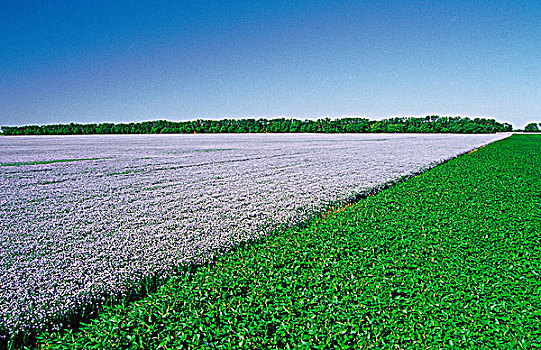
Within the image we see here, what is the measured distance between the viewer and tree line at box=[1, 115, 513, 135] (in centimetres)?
8062

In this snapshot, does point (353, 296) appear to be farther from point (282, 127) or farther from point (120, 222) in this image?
point (282, 127)

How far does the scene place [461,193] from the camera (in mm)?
8414

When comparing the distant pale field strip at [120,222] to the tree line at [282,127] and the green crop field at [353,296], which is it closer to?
the green crop field at [353,296]

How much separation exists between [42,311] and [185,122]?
8902 cm

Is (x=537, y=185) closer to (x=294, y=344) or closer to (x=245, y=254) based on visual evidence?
(x=245, y=254)

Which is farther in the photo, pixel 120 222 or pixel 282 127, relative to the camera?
pixel 282 127

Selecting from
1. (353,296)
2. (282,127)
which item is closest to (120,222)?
(353,296)

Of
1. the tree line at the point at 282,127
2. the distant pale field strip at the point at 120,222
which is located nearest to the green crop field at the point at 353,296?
the distant pale field strip at the point at 120,222

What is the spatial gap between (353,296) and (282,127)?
83.6 m

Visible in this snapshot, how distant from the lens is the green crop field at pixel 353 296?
2.87 meters

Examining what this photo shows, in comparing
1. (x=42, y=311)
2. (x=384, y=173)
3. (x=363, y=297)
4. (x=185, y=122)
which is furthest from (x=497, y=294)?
(x=185, y=122)

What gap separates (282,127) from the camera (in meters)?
86.1

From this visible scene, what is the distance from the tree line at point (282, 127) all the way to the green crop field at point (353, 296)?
260 ft

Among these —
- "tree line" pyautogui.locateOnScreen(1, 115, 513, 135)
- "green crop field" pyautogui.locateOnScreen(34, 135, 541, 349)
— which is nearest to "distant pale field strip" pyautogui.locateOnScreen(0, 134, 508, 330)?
"green crop field" pyautogui.locateOnScreen(34, 135, 541, 349)
